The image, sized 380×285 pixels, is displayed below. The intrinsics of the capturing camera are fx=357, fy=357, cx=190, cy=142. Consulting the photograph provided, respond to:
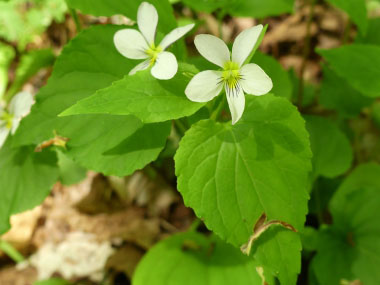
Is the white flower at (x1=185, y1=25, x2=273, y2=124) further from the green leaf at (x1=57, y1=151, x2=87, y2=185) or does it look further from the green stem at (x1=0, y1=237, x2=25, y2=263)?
the green stem at (x1=0, y1=237, x2=25, y2=263)

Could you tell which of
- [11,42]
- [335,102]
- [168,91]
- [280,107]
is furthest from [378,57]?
[11,42]

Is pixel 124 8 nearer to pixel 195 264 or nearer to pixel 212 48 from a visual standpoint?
pixel 212 48

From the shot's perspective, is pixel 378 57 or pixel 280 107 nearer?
pixel 280 107

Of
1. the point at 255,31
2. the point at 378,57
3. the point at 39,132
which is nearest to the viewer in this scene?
the point at 255,31

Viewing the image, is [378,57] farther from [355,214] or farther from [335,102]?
[355,214]

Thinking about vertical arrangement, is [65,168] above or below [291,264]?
below

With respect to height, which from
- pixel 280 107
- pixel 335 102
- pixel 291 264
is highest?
pixel 280 107

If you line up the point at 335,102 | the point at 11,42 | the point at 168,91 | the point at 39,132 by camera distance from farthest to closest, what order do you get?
the point at 11,42 → the point at 335,102 → the point at 39,132 → the point at 168,91
